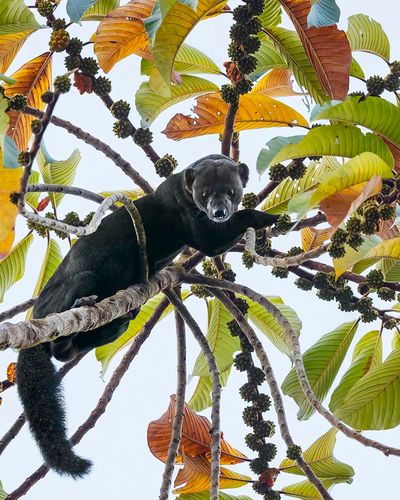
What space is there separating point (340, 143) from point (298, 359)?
1.02 meters

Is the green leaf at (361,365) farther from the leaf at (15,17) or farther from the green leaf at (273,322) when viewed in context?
the leaf at (15,17)

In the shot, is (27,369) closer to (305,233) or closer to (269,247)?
(269,247)

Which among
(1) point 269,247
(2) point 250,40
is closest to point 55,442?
(1) point 269,247

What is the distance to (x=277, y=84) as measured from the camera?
5.00 metres

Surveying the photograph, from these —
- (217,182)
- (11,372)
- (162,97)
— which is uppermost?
(162,97)

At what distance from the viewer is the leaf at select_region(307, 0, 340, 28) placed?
3312 millimetres

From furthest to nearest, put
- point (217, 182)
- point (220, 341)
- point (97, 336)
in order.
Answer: point (220, 341) → point (217, 182) → point (97, 336)

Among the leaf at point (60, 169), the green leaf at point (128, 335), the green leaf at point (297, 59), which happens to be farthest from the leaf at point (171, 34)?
the green leaf at point (128, 335)

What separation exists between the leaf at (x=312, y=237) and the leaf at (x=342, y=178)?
156 centimetres

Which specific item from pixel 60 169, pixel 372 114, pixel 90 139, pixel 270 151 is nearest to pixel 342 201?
pixel 270 151

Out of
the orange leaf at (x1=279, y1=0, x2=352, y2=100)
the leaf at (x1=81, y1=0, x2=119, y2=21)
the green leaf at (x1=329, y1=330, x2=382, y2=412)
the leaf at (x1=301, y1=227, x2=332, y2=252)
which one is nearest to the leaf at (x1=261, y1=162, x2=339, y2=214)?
the leaf at (x1=301, y1=227, x2=332, y2=252)

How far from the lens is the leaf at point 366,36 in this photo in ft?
14.9

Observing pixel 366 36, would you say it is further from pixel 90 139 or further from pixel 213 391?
pixel 213 391

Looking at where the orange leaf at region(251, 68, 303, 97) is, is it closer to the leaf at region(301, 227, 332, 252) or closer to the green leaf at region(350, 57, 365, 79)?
the green leaf at region(350, 57, 365, 79)
